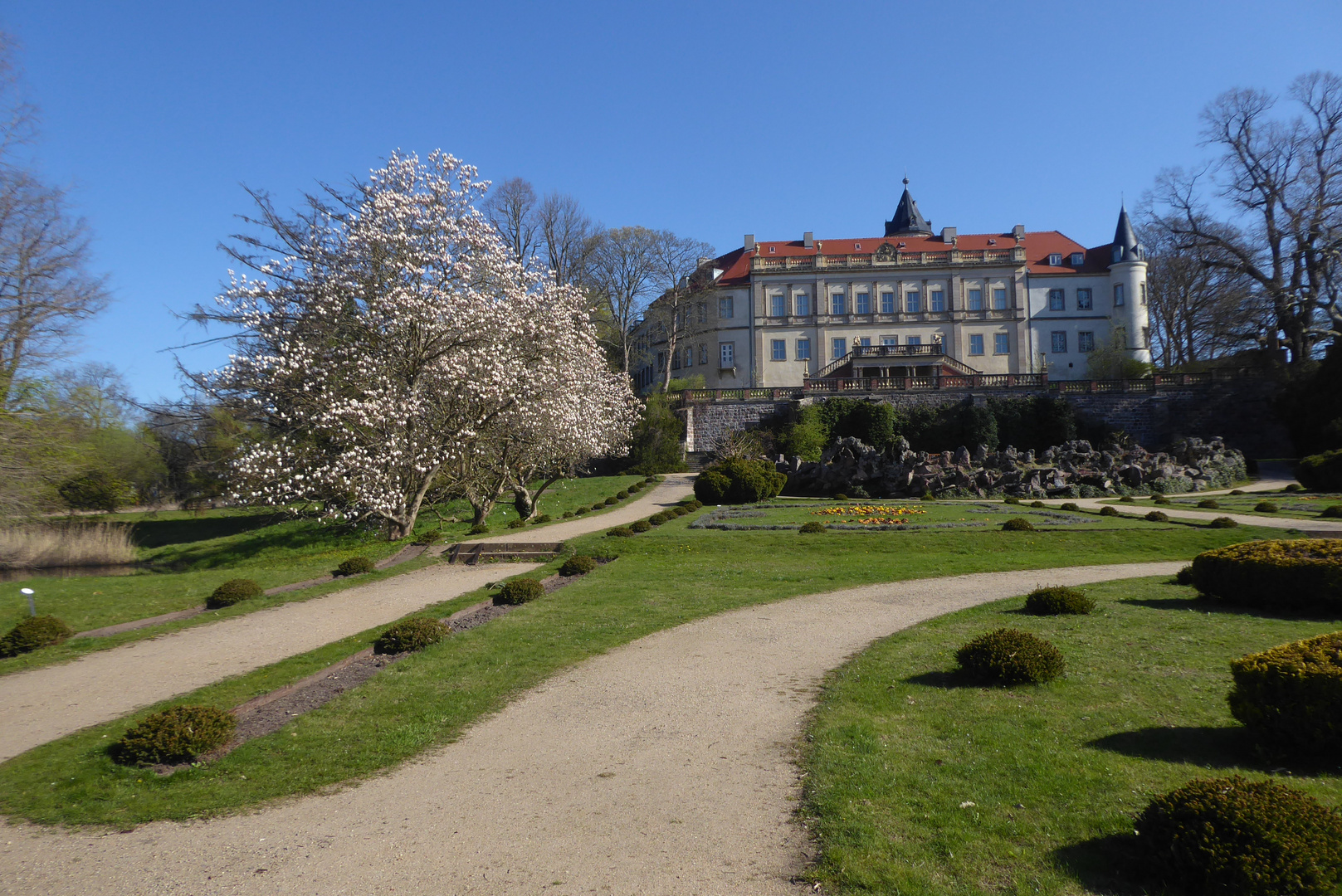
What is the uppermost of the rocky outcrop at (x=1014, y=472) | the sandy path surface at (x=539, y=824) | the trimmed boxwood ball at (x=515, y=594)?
the rocky outcrop at (x=1014, y=472)

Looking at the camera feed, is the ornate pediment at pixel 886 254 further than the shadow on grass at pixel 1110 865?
Yes

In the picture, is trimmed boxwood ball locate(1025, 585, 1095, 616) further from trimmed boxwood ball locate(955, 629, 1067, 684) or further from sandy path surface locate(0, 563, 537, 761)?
sandy path surface locate(0, 563, 537, 761)

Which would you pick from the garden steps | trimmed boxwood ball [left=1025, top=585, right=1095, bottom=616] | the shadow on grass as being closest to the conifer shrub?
trimmed boxwood ball [left=1025, top=585, right=1095, bottom=616]

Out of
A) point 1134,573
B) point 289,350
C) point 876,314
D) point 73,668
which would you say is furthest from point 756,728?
point 876,314

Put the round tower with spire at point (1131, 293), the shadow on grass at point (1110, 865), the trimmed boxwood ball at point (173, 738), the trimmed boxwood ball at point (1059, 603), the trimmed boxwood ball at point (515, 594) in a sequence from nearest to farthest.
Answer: the shadow on grass at point (1110, 865) → the trimmed boxwood ball at point (173, 738) → the trimmed boxwood ball at point (1059, 603) → the trimmed boxwood ball at point (515, 594) → the round tower with spire at point (1131, 293)

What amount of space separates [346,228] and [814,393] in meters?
33.6

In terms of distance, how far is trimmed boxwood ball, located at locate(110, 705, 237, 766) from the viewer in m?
6.71

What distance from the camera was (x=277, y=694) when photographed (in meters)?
8.55

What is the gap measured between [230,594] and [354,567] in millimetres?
3144

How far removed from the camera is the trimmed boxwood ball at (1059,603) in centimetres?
1079

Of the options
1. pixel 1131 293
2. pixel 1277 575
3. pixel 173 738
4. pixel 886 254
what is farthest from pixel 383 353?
pixel 1131 293

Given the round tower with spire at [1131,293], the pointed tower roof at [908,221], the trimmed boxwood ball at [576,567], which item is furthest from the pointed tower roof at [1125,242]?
the trimmed boxwood ball at [576,567]

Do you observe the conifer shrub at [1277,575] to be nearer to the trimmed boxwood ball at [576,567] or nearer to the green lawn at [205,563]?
the trimmed boxwood ball at [576,567]

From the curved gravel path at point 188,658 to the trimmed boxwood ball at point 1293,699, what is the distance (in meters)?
10.1
